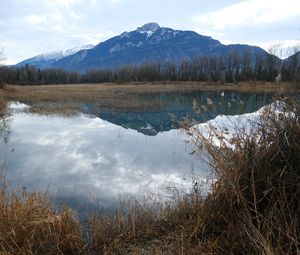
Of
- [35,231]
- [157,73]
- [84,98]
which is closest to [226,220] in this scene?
[35,231]

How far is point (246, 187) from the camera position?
4688 millimetres

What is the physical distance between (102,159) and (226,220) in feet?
26.9

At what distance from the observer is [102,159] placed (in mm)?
12578

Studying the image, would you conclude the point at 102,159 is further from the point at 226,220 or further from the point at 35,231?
the point at 226,220

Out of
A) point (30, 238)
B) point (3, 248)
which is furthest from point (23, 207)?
point (3, 248)

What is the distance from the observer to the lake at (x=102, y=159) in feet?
28.0

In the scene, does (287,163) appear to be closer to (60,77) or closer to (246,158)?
(246,158)

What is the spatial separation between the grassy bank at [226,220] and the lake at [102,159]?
3.87ft

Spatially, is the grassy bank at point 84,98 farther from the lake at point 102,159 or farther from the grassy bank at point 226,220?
the lake at point 102,159

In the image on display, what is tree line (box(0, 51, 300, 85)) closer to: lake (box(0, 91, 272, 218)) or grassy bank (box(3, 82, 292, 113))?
grassy bank (box(3, 82, 292, 113))

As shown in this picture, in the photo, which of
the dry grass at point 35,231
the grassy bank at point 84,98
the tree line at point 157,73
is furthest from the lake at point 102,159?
the tree line at point 157,73

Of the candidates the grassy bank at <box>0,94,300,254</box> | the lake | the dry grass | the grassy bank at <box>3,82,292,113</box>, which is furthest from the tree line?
the dry grass

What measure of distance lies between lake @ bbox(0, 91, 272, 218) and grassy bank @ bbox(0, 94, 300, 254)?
3.87 feet

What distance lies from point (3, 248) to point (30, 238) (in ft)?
1.80
